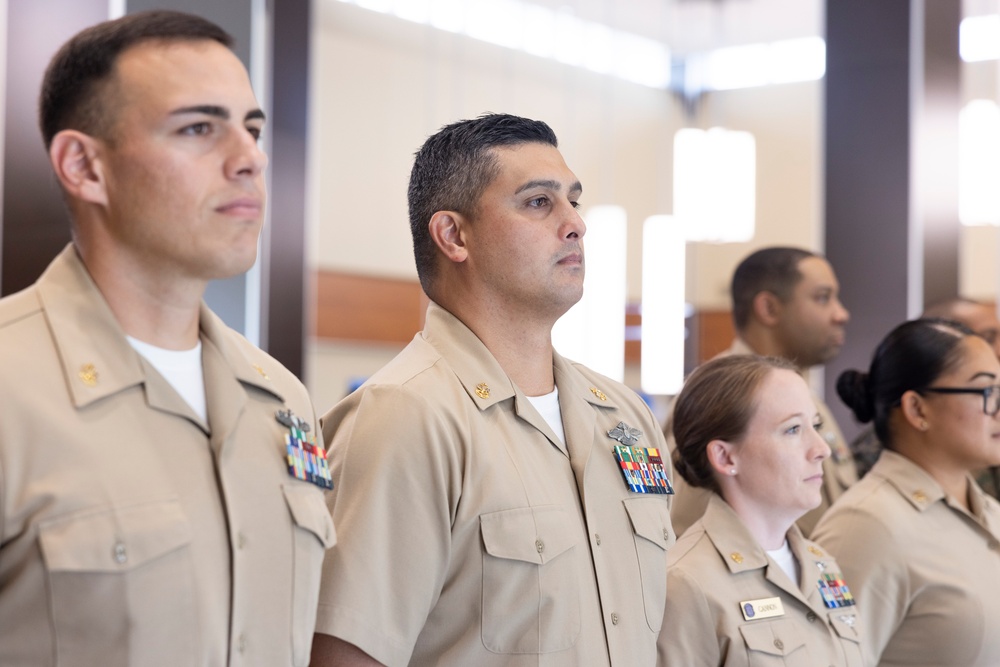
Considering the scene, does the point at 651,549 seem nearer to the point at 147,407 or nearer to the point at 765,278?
the point at 147,407

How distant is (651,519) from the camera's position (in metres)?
2.24

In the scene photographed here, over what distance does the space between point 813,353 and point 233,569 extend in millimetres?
2997

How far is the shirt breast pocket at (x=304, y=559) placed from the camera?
5.40 ft

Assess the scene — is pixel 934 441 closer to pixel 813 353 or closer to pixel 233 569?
pixel 813 353

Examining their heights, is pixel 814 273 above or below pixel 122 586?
above

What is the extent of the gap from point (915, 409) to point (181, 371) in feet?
6.90

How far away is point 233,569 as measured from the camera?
154 cm

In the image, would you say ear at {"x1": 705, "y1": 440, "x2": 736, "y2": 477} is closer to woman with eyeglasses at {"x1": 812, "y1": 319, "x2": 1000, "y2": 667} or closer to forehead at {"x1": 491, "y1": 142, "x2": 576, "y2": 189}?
woman with eyeglasses at {"x1": 812, "y1": 319, "x2": 1000, "y2": 667}

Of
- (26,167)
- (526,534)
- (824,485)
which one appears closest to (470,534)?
(526,534)

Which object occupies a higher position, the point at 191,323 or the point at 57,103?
the point at 57,103

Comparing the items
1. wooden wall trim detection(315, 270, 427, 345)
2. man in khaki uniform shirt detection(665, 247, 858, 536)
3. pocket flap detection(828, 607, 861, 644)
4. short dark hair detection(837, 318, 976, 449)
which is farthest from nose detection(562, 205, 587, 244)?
wooden wall trim detection(315, 270, 427, 345)

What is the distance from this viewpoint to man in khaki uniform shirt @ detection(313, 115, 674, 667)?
194cm

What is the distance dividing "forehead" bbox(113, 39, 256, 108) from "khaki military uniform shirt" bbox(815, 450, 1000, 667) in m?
1.90

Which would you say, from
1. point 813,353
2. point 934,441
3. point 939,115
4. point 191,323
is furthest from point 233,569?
point 939,115
